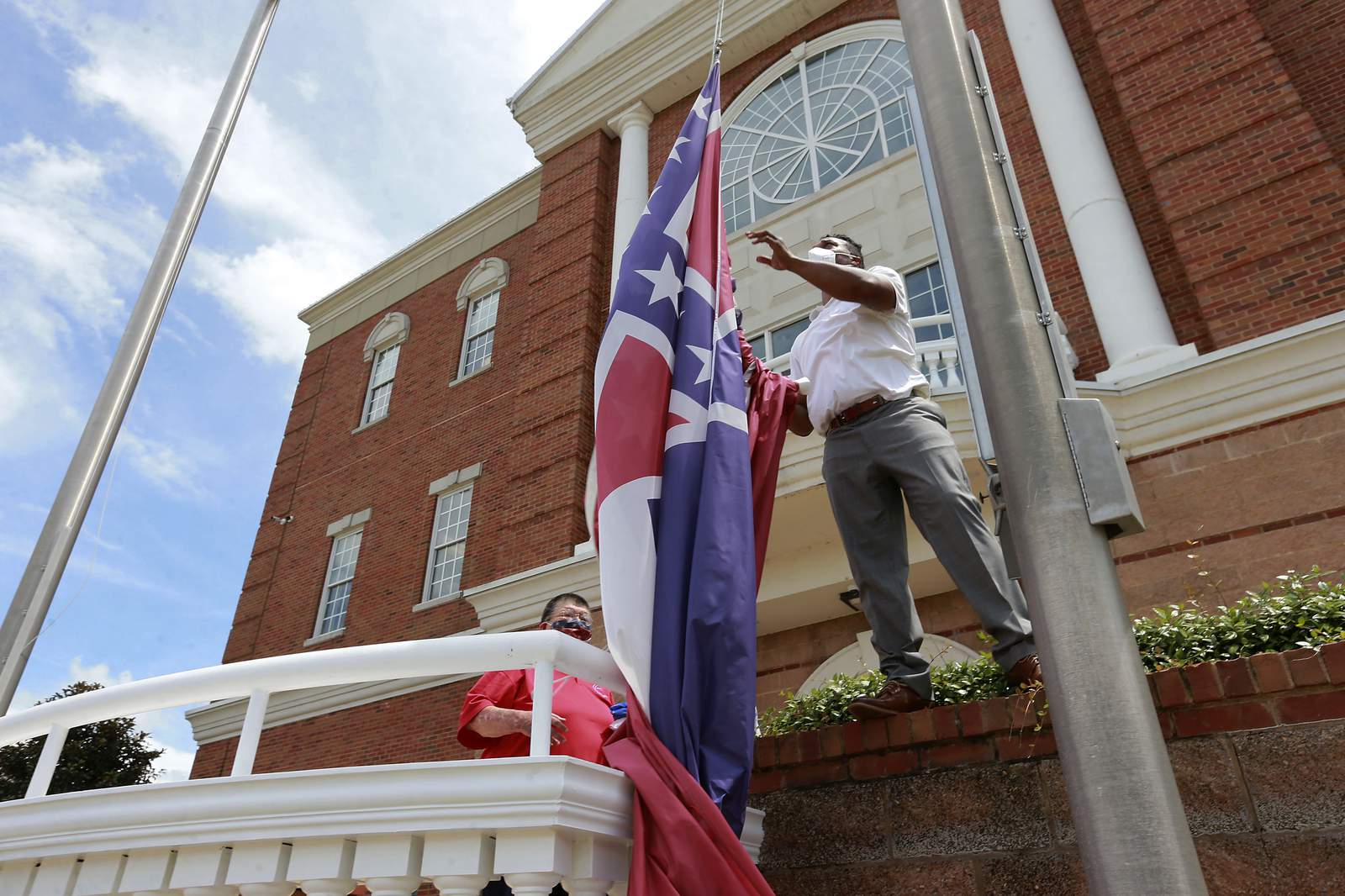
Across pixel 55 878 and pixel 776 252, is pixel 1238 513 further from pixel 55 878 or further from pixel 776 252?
pixel 55 878

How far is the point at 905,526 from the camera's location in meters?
3.78

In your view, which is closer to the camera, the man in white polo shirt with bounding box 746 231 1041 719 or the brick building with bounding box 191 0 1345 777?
the man in white polo shirt with bounding box 746 231 1041 719

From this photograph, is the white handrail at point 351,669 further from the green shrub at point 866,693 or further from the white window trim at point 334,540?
the white window trim at point 334,540

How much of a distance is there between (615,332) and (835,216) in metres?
8.64

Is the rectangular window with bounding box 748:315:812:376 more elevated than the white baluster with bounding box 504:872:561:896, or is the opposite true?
the rectangular window with bounding box 748:315:812:376

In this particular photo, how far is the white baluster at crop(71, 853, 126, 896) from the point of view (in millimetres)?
2918

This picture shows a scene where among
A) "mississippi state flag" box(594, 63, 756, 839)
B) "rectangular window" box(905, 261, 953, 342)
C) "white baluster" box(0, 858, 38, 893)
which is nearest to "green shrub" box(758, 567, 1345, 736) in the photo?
"mississippi state flag" box(594, 63, 756, 839)

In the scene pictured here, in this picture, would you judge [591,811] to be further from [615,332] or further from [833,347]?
[833,347]

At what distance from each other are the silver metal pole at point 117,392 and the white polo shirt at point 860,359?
6668 mm

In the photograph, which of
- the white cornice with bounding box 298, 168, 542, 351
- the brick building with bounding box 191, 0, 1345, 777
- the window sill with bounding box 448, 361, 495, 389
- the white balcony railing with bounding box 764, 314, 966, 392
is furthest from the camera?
the white cornice with bounding box 298, 168, 542, 351

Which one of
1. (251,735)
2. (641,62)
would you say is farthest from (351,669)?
(641,62)

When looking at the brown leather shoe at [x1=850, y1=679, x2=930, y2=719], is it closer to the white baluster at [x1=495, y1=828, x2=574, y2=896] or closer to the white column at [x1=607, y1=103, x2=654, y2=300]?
the white baluster at [x1=495, y1=828, x2=574, y2=896]

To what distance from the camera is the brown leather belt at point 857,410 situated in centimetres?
390

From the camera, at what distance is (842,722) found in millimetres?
3875
